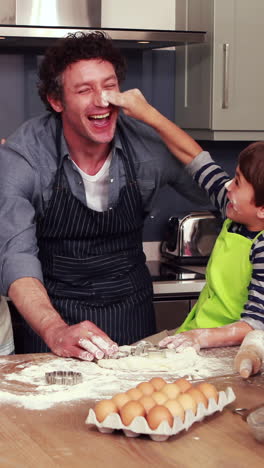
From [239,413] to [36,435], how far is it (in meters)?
0.38

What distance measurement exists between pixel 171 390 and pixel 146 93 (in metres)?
2.25

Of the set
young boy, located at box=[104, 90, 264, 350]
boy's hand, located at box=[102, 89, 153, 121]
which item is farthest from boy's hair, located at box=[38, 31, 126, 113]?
young boy, located at box=[104, 90, 264, 350]

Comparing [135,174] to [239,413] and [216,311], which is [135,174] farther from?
[239,413]

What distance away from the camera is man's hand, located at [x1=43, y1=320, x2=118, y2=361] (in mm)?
1886

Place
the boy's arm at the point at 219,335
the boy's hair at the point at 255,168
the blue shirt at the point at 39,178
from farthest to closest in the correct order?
the blue shirt at the point at 39,178 → the boy's hair at the point at 255,168 → the boy's arm at the point at 219,335

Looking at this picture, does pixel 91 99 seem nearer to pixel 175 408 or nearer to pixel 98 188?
pixel 98 188

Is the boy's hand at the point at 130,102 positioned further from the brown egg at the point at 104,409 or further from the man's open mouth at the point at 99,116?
the brown egg at the point at 104,409

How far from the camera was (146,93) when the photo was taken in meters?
3.63

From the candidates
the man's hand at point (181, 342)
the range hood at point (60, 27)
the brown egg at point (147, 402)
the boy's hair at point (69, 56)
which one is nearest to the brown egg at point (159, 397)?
the brown egg at point (147, 402)

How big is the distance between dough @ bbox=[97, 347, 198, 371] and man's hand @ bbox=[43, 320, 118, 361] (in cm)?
3

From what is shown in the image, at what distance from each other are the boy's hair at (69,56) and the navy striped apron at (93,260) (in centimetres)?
13

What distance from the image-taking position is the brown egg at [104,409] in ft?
4.83

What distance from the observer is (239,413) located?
1579 mm

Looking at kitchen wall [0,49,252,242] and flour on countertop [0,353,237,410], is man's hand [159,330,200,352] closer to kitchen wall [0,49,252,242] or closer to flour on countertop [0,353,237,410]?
flour on countertop [0,353,237,410]
